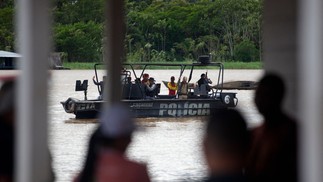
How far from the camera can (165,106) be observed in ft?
69.6

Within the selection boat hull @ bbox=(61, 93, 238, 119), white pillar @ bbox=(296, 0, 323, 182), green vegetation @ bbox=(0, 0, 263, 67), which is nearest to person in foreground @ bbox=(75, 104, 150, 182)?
white pillar @ bbox=(296, 0, 323, 182)

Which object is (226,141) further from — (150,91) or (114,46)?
(150,91)

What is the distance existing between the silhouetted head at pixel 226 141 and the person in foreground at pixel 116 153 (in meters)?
Result: 0.22

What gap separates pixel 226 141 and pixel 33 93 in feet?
2.27

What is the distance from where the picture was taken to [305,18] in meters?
2.05

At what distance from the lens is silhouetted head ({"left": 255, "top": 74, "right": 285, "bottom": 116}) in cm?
310

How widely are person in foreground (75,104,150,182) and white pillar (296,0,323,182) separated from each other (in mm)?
863

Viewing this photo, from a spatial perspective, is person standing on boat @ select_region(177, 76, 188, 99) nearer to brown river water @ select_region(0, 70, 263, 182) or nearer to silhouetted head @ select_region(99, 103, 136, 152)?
brown river water @ select_region(0, 70, 263, 182)

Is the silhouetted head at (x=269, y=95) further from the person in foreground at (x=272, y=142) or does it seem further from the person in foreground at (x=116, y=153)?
the person in foreground at (x=116, y=153)

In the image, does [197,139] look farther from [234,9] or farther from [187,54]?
[234,9]

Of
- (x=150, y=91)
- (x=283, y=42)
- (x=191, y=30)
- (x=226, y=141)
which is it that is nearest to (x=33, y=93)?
(x=226, y=141)

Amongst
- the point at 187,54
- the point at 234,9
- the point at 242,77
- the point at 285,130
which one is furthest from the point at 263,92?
the point at 234,9

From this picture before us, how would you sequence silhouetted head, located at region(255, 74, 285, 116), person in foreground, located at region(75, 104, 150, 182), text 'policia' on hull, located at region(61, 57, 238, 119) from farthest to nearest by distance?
text 'policia' on hull, located at region(61, 57, 238, 119)
silhouetted head, located at region(255, 74, 285, 116)
person in foreground, located at region(75, 104, 150, 182)

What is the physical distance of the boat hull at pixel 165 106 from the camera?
20469 mm
